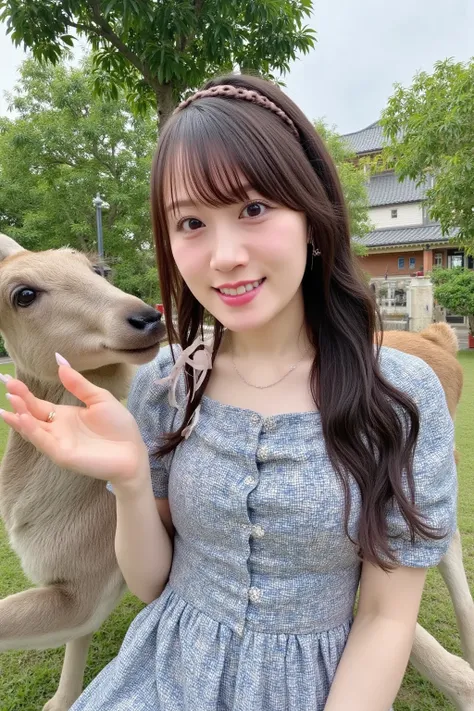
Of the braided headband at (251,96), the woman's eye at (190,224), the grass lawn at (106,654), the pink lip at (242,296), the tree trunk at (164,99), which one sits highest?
the tree trunk at (164,99)

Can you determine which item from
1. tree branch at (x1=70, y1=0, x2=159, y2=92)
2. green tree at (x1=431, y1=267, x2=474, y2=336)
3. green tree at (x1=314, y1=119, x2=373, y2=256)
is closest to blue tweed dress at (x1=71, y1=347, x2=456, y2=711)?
tree branch at (x1=70, y1=0, x2=159, y2=92)

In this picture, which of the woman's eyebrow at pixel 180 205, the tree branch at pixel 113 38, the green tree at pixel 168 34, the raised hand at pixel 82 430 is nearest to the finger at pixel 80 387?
the raised hand at pixel 82 430

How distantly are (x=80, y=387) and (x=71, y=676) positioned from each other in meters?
1.45

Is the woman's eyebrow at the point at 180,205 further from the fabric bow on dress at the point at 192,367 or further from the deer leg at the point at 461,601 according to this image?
the deer leg at the point at 461,601

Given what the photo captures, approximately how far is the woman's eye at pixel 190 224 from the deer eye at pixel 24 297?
2.15 feet

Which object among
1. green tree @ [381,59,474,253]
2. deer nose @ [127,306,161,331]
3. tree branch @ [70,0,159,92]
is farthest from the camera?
green tree @ [381,59,474,253]

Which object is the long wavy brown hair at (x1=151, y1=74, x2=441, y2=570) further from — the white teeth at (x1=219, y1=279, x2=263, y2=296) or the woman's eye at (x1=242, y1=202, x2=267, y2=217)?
the white teeth at (x1=219, y1=279, x2=263, y2=296)

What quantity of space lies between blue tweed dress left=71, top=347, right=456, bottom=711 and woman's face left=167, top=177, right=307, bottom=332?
267mm

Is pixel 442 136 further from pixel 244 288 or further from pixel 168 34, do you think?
pixel 244 288

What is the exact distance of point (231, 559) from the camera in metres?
1.13

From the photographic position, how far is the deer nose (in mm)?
1415

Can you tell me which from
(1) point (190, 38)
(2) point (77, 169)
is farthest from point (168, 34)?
(2) point (77, 169)

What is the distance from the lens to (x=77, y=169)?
1207 centimetres

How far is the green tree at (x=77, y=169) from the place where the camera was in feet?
39.0
